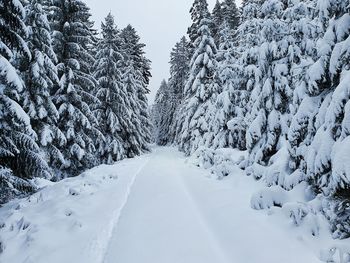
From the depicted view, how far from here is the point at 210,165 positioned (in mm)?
17906

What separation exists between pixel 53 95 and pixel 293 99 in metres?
15.3

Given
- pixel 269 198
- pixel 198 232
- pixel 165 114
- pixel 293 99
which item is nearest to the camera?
pixel 198 232

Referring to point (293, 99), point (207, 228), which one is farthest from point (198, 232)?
point (293, 99)

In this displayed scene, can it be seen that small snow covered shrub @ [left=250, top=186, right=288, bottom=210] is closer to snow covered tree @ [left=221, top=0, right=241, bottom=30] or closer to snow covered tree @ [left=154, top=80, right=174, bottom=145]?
snow covered tree @ [left=221, top=0, right=241, bottom=30]

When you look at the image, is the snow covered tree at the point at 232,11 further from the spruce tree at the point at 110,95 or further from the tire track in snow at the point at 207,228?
the tire track in snow at the point at 207,228

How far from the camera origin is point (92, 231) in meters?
6.98

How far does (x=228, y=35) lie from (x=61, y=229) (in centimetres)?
2099

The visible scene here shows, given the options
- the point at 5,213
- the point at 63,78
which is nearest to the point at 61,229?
the point at 5,213

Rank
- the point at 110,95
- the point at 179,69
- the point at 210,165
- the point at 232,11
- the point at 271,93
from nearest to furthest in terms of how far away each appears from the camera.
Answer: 1. the point at 271,93
2. the point at 210,165
3. the point at 110,95
4. the point at 232,11
5. the point at 179,69

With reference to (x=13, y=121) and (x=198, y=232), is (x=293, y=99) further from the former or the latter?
(x=13, y=121)

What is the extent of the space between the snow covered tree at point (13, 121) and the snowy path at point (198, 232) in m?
3.90

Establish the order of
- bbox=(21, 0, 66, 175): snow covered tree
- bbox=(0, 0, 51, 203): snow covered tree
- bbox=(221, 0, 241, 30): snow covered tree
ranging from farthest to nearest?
bbox=(221, 0, 241, 30): snow covered tree < bbox=(21, 0, 66, 175): snow covered tree < bbox=(0, 0, 51, 203): snow covered tree

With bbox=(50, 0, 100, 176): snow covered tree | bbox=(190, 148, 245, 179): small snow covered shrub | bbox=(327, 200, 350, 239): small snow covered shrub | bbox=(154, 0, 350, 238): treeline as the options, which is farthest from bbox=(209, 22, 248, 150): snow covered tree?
bbox=(327, 200, 350, 239): small snow covered shrub

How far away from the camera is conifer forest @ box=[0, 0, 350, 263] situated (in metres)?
6.02
